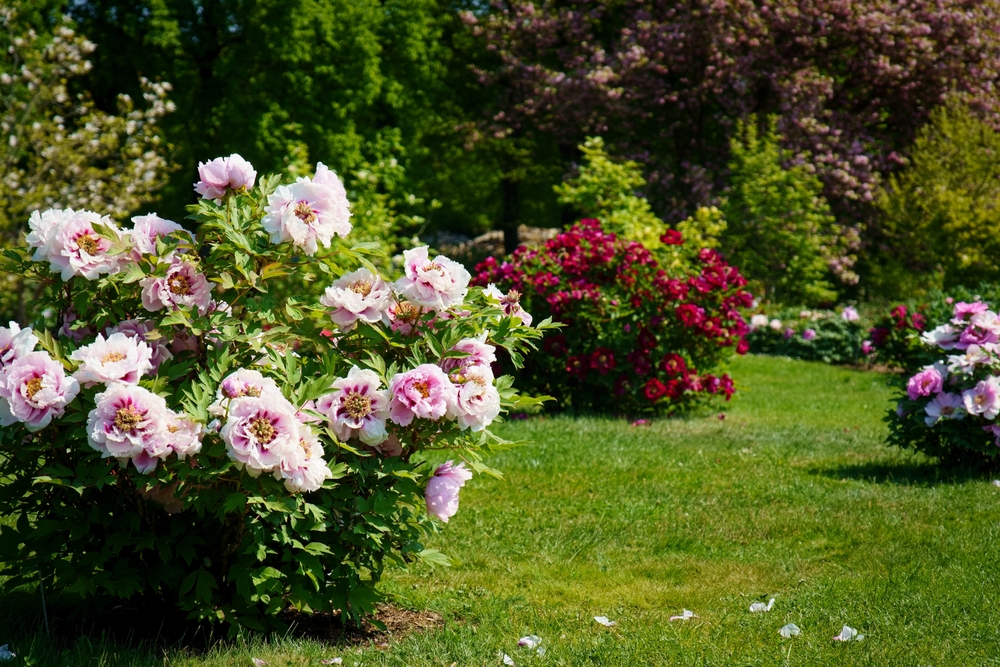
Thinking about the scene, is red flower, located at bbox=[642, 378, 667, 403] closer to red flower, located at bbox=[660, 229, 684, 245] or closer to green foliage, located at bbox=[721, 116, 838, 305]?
red flower, located at bbox=[660, 229, 684, 245]

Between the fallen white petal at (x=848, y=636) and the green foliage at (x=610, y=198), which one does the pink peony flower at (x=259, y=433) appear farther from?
the green foliage at (x=610, y=198)

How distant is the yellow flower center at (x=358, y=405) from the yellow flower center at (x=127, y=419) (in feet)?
2.12

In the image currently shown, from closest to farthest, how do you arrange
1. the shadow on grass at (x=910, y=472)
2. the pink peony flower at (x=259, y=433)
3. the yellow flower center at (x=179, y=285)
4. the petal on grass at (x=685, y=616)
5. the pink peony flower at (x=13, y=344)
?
the pink peony flower at (x=259, y=433) → the pink peony flower at (x=13, y=344) → the yellow flower center at (x=179, y=285) → the petal on grass at (x=685, y=616) → the shadow on grass at (x=910, y=472)

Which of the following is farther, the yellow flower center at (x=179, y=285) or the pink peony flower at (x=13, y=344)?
the yellow flower center at (x=179, y=285)

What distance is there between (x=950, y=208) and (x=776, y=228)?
2.85 m

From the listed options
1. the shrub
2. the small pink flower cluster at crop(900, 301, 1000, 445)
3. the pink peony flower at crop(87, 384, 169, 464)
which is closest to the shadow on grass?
the small pink flower cluster at crop(900, 301, 1000, 445)

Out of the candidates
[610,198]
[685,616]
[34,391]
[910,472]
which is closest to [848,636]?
[685,616]

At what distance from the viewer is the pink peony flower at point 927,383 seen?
593 cm

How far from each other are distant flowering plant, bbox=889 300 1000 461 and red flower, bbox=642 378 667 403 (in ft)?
8.76

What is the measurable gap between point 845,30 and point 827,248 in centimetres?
467

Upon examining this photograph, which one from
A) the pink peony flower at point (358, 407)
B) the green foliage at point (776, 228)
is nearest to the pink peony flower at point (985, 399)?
the pink peony flower at point (358, 407)

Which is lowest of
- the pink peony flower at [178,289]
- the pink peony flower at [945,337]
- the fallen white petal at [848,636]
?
→ the fallen white petal at [848,636]

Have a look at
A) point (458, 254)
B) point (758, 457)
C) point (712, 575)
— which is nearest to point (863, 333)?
point (758, 457)

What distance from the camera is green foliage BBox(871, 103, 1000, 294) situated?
1521 centimetres
